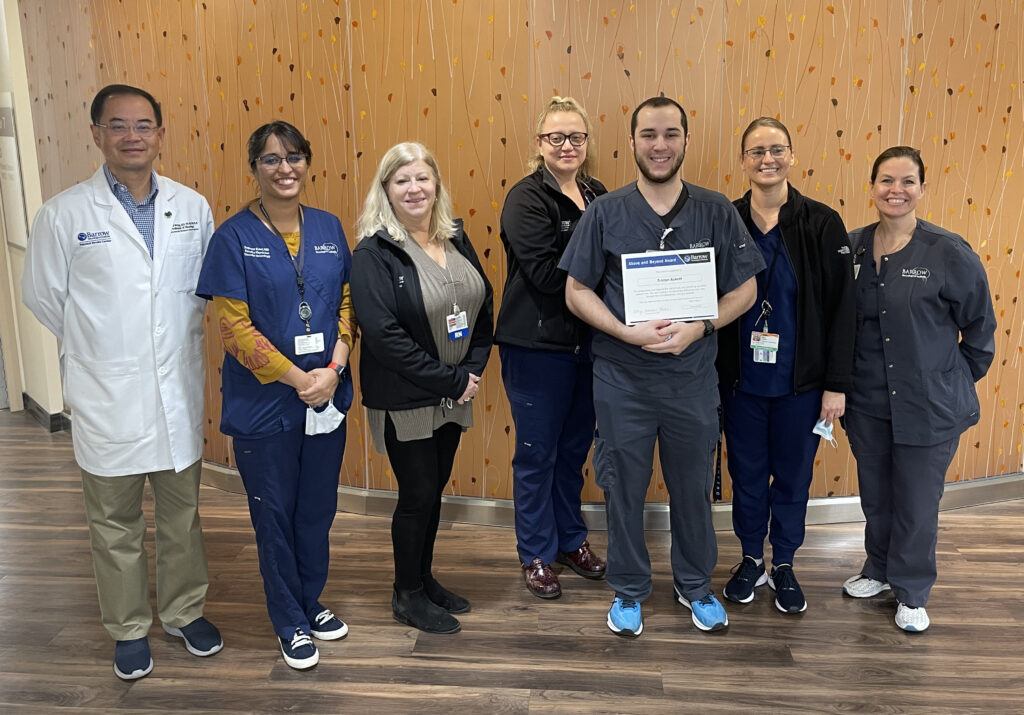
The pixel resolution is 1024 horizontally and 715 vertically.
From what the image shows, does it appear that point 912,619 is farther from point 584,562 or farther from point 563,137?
point 563,137

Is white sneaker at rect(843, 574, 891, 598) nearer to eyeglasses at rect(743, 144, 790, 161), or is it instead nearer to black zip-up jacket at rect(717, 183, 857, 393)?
black zip-up jacket at rect(717, 183, 857, 393)

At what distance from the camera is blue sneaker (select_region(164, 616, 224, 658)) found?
2803 millimetres

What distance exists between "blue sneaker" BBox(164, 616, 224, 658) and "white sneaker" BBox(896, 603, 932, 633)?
2334 mm

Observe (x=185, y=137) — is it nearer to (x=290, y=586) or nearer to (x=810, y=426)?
(x=290, y=586)

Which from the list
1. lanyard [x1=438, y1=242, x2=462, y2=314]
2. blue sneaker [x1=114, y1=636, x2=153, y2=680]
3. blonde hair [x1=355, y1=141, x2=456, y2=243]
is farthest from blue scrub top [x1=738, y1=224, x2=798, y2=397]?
blue sneaker [x1=114, y1=636, x2=153, y2=680]

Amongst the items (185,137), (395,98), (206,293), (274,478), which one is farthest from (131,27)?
(274,478)

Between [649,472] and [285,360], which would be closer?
[285,360]

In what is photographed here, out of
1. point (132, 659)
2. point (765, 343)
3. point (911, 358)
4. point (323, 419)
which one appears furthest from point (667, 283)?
point (132, 659)

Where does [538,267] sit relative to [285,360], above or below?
above

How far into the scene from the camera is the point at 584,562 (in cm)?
334

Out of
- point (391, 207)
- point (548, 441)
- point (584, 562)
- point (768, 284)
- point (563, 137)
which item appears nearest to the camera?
point (391, 207)

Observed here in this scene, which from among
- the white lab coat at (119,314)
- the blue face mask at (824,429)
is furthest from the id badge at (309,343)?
the blue face mask at (824,429)

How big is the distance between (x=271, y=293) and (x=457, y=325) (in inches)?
23.5

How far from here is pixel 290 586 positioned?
110 inches
